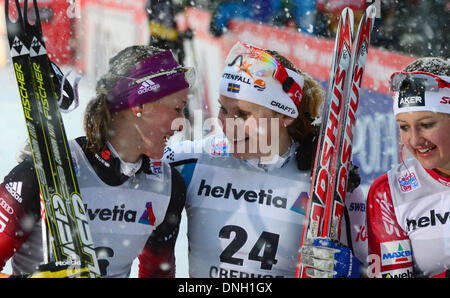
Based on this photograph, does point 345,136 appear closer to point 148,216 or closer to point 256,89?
point 256,89

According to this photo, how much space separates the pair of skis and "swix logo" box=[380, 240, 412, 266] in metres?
0.28

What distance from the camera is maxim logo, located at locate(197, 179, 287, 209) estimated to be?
3150 millimetres

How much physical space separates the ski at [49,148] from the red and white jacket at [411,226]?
141 cm

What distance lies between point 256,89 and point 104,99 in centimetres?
79

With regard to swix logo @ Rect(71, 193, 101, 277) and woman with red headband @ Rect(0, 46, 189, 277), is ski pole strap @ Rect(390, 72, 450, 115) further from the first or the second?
swix logo @ Rect(71, 193, 101, 277)

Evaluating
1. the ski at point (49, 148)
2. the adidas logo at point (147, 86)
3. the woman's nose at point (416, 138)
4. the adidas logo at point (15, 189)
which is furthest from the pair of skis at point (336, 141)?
the adidas logo at point (15, 189)

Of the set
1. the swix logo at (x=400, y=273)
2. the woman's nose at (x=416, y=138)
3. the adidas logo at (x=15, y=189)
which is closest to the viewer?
the adidas logo at (x=15, y=189)

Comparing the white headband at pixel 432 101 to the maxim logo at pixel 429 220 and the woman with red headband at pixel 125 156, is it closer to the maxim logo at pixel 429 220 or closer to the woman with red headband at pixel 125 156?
the maxim logo at pixel 429 220

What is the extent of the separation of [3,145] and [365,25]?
5.35 meters

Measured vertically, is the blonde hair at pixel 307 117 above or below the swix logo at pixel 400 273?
above

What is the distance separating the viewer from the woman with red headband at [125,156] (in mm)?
2855
